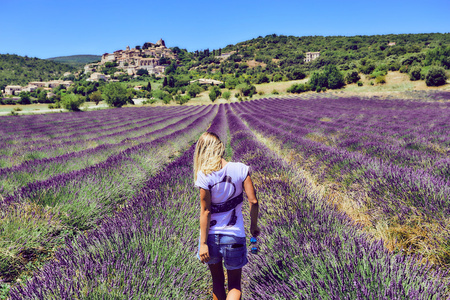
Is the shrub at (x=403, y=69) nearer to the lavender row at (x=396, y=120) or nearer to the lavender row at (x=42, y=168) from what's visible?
the lavender row at (x=396, y=120)

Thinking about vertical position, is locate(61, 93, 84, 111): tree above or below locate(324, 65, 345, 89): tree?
below

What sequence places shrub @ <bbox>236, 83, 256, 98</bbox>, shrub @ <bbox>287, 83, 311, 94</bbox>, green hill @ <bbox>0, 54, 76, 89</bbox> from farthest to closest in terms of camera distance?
green hill @ <bbox>0, 54, 76, 89</bbox>
shrub @ <bbox>236, 83, 256, 98</bbox>
shrub @ <bbox>287, 83, 311, 94</bbox>

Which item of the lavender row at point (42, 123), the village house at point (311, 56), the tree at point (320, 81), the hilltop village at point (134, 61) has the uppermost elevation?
the hilltop village at point (134, 61)

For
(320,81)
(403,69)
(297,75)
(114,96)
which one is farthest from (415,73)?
(114,96)

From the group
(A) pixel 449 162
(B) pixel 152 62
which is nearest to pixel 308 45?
(B) pixel 152 62

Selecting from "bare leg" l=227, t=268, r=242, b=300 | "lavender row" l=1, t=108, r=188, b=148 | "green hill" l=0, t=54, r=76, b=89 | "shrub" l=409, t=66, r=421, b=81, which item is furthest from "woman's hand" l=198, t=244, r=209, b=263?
"green hill" l=0, t=54, r=76, b=89

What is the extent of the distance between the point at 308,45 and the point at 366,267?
145619 millimetres

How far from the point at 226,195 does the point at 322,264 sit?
0.69 meters

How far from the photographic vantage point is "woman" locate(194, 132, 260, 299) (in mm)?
1368

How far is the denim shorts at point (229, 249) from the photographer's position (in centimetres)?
143

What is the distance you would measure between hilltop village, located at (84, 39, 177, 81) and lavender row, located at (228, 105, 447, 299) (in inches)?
5592

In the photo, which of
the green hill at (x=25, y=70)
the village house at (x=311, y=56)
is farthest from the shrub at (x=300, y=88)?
the green hill at (x=25, y=70)

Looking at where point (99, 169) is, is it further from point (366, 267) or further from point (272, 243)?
point (366, 267)

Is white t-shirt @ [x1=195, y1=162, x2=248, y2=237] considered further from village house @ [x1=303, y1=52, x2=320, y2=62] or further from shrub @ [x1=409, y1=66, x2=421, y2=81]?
village house @ [x1=303, y1=52, x2=320, y2=62]
